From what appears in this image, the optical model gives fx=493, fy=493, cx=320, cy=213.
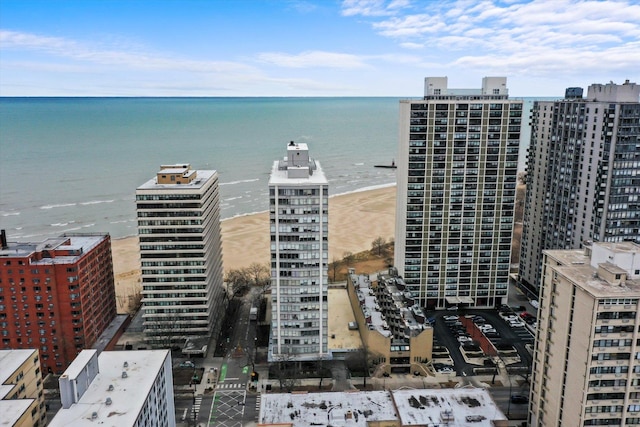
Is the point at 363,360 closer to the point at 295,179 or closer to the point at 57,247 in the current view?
the point at 295,179

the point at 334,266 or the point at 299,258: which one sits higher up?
the point at 299,258

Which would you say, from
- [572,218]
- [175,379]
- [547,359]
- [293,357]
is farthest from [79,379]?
[572,218]

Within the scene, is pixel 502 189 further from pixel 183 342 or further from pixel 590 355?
pixel 183 342

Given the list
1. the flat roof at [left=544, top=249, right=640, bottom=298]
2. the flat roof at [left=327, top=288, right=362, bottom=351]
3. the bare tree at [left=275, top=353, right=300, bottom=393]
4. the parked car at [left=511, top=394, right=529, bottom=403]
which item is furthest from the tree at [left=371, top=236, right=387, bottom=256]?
the flat roof at [left=544, top=249, right=640, bottom=298]

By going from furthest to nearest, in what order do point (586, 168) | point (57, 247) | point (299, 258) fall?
point (586, 168) < point (57, 247) < point (299, 258)

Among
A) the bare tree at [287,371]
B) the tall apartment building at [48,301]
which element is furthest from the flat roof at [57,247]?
the bare tree at [287,371]

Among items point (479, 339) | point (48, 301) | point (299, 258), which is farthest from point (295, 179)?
point (479, 339)
